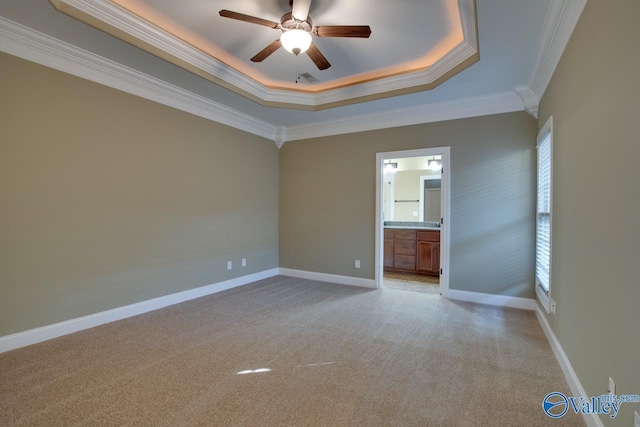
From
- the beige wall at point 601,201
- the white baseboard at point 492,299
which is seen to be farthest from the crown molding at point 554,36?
the white baseboard at point 492,299

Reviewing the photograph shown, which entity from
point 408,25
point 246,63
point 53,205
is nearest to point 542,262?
point 408,25

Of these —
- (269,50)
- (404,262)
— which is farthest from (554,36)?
(404,262)

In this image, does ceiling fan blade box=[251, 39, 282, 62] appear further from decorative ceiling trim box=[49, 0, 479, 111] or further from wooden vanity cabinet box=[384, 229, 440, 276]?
wooden vanity cabinet box=[384, 229, 440, 276]

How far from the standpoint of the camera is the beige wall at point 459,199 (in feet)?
11.9

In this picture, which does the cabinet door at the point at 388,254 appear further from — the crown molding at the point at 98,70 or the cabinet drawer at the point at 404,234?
the crown molding at the point at 98,70

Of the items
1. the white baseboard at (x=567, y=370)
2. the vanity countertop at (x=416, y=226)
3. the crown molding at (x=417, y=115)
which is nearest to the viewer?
the white baseboard at (x=567, y=370)

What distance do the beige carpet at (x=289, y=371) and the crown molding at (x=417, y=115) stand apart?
2.61 meters

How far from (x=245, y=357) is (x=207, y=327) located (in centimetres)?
82

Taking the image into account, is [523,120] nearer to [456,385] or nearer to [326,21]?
[326,21]

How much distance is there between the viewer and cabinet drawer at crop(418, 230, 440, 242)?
5.30 metres

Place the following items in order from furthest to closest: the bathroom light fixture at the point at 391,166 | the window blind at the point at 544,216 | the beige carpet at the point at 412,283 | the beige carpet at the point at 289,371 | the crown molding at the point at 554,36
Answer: the bathroom light fixture at the point at 391,166 < the beige carpet at the point at 412,283 < the window blind at the point at 544,216 < the crown molding at the point at 554,36 < the beige carpet at the point at 289,371

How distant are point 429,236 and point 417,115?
230 cm

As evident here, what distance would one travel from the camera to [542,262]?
3.13 m

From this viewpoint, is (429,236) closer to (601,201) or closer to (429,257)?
(429,257)
